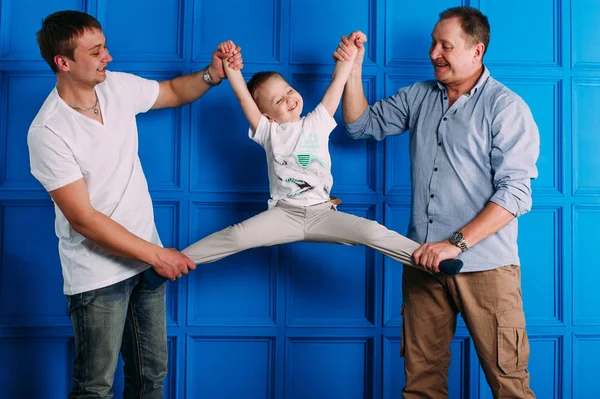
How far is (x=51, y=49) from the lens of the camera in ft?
6.81

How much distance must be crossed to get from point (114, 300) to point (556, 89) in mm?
2224

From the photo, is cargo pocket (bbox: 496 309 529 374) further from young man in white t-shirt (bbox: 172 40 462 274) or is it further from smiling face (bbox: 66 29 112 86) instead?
smiling face (bbox: 66 29 112 86)

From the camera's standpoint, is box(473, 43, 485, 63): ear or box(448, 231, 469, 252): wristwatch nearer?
box(448, 231, 469, 252): wristwatch

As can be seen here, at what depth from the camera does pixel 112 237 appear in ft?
6.71

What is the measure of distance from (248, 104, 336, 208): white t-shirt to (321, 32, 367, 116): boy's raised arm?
0.14 ft

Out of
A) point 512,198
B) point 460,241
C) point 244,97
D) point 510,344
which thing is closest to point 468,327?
point 510,344

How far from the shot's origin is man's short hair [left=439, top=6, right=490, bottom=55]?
2301 millimetres

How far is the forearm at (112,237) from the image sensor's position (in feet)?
6.69

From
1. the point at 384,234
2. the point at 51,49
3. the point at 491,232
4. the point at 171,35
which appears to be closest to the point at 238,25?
the point at 171,35

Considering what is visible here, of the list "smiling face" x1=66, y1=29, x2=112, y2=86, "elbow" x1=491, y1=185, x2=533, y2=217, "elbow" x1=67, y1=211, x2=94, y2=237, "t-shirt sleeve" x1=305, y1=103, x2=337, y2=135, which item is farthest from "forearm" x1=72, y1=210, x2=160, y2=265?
"elbow" x1=491, y1=185, x2=533, y2=217

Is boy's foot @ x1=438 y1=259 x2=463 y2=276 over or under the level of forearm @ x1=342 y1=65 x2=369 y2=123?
under

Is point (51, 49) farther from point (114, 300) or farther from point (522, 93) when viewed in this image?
Result: point (522, 93)

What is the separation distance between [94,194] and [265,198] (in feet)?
2.90

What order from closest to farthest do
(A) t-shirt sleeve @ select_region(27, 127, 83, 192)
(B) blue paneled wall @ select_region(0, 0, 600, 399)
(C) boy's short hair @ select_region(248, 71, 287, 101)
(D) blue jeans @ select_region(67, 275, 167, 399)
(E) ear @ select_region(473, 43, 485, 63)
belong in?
(A) t-shirt sleeve @ select_region(27, 127, 83, 192) < (D) blue jeans @ select_region(67, 275, 167, 399) < (E) ear @ select_region(473, 43, 485, 63) < (C) boy's short hair @ select_region(248, 71, 287, 101) < (B) blue paneled wall @ select_region(0, 0, 600, 399)
